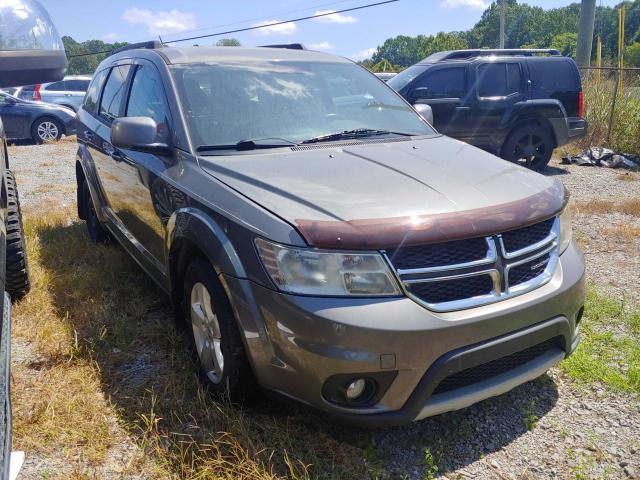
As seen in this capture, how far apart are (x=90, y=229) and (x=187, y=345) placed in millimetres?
2642

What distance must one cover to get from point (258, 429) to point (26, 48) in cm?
185

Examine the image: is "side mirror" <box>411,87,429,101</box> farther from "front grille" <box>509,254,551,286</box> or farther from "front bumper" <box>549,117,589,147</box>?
"front grille" <box>509,254,551,286</box>

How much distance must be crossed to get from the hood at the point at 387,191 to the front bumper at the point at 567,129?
6.60m

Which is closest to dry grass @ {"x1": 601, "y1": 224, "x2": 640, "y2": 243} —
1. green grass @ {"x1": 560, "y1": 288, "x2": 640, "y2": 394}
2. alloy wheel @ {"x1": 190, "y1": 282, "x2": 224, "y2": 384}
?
green grass @ {"x1": 560, "y1": 288, "x2": 640, "y2": 394}

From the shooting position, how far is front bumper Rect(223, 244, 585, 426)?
200 centimetres

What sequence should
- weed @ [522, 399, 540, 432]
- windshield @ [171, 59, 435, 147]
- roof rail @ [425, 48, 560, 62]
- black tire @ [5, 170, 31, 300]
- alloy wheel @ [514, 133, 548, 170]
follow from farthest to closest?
roof rail @ [425, 48, 560, 62] → alloy wheel @ [514, 133, 548, 170] → black tire @ [5, 170, 31, 300] → windshield @ [171, 59, 435, 147] → weed @ [522, 399, 540, 432]

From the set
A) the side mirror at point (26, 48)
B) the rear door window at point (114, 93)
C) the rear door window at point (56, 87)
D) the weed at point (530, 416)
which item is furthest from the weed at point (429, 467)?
the rear door window at point (56, 87)

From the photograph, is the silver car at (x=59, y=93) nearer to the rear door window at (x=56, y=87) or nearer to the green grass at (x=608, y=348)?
the rear door window at (x=56, y=87)

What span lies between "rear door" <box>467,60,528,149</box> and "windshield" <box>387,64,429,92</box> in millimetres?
849

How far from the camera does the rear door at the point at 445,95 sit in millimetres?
8820

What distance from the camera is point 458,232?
2.08 meters

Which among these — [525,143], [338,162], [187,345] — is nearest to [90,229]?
[187,345]

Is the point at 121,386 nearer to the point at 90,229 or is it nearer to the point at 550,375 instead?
the point at 550,375

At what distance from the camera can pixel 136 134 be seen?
285 cm
